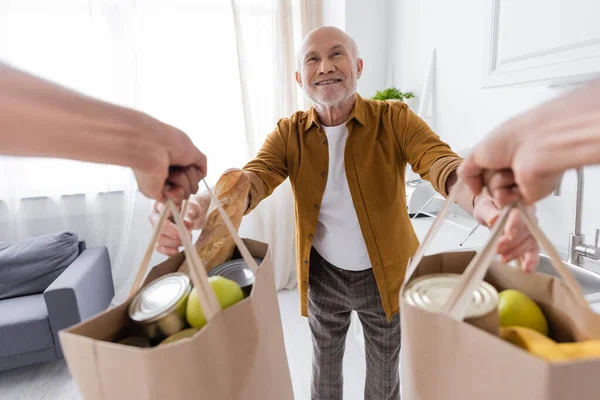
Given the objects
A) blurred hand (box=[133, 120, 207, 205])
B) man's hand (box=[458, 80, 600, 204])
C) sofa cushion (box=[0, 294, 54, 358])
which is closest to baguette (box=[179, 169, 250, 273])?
blurred hand (box=[133, 120, 207, 205])

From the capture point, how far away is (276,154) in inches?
53.5

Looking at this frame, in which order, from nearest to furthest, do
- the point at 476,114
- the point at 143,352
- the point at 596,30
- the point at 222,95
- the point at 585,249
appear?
1. the point at 143,352
2. the point at 596,30
3. the point at 585,249
4. the point at 476,114
5. the point at 222,95

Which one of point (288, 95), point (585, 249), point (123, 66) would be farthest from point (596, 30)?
point (123, 66)

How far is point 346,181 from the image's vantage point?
1.34 meters

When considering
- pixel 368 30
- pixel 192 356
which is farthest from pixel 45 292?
pixel 368 30

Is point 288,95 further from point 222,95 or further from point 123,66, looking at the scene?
point 123,66

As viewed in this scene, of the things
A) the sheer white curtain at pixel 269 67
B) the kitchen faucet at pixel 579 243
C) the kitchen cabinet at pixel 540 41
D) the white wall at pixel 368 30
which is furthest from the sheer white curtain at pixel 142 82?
the kitchen faucet at pixel 579 243

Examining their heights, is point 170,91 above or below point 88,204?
above

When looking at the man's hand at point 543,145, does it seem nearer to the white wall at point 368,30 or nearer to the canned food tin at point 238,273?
the canned food tin at point 238,273

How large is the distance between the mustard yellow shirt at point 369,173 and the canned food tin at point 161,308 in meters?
0.70

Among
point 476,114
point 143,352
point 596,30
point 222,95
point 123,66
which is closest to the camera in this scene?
point 143,352

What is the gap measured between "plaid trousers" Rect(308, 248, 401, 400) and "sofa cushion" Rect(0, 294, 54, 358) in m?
1.52

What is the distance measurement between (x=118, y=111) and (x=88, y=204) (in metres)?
2.89

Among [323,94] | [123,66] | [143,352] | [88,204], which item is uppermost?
[123,66]
